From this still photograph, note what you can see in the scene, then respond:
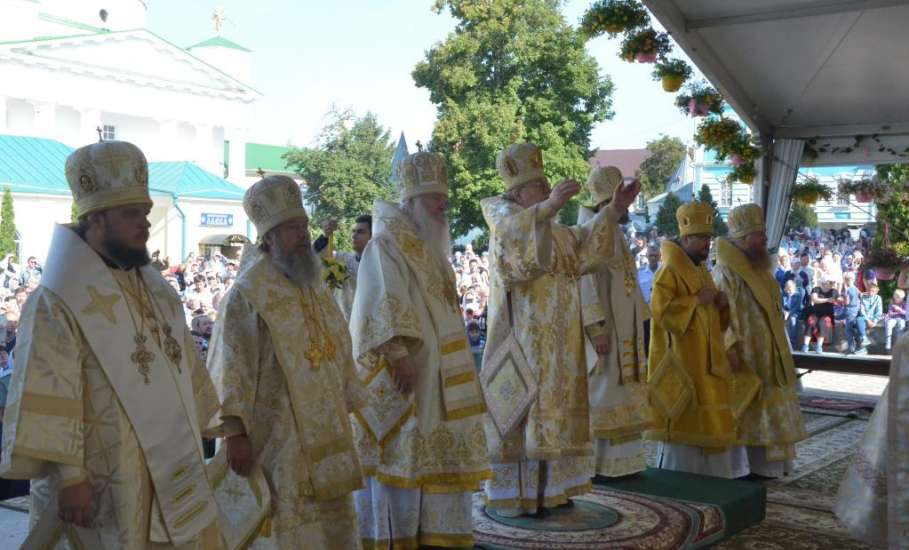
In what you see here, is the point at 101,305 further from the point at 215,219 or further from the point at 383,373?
the point at 215,219

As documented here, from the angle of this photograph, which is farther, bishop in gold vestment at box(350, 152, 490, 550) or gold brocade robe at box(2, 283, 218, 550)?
bishop in gold vestment at box(350, 152, 490, 550)

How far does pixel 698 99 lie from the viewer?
10.2m

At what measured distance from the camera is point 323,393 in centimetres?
378

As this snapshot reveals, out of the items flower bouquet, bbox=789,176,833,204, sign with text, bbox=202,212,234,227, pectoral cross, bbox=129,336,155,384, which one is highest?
sign with text, bbox=202,212,234,227

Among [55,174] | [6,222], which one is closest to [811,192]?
[6,222]

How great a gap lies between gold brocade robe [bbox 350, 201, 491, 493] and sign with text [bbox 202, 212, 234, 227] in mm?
31278

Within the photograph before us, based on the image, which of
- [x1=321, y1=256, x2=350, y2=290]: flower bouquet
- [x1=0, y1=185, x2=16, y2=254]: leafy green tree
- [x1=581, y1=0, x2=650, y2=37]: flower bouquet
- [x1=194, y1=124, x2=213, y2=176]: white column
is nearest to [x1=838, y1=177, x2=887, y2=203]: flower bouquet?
[x1=581, y1=0, x2=650, y2=37]: flower bouquet

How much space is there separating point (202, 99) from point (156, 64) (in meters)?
2.41

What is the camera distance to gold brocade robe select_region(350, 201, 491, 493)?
4.41 metres

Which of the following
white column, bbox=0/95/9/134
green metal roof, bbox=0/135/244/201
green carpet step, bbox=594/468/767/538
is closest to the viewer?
green carpet step, bbox=594/468/767/538

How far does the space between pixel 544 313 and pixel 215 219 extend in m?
31.4

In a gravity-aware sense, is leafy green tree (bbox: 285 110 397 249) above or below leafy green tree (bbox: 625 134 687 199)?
below

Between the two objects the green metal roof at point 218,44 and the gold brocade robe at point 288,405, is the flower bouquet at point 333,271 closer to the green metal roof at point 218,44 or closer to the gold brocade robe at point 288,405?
the gold brocade robe at point 288,405

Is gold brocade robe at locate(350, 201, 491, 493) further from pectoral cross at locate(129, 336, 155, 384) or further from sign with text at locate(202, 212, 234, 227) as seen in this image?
sign with text at locate(202, 212, 234, 227)
